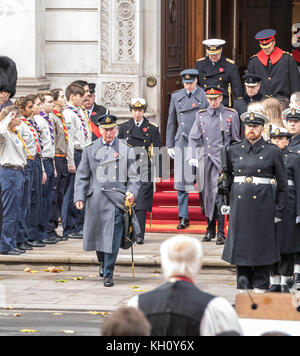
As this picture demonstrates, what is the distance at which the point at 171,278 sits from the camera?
5547mm

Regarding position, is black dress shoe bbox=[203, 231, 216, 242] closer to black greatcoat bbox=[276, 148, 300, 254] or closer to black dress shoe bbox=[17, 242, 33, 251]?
black dress shoe bbox=[17, 242, 33, 251]

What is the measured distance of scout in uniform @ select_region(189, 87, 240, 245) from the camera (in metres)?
14.8

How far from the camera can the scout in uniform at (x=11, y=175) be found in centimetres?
1383

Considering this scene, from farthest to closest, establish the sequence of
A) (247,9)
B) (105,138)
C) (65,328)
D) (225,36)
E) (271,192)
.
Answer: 1. (247,9)
2. (225,36)
3. (105,138)
4. (271,192)
5. (65,328)

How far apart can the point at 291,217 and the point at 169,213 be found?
5.04 meters

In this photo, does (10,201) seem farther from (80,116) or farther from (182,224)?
(182,224)

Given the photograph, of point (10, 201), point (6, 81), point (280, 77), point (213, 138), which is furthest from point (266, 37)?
point (10, 201)

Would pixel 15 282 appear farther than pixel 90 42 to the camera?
No

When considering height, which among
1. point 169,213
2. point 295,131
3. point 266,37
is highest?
point 266,37

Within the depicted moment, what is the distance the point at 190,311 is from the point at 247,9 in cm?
2043

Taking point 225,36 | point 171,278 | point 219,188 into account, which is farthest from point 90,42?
point 171,278

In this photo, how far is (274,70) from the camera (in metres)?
15.9

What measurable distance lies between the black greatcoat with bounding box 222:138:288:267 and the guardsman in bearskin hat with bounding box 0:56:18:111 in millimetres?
4598

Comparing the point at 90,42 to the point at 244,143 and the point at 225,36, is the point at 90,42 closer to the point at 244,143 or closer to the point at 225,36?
the point at 225,36
